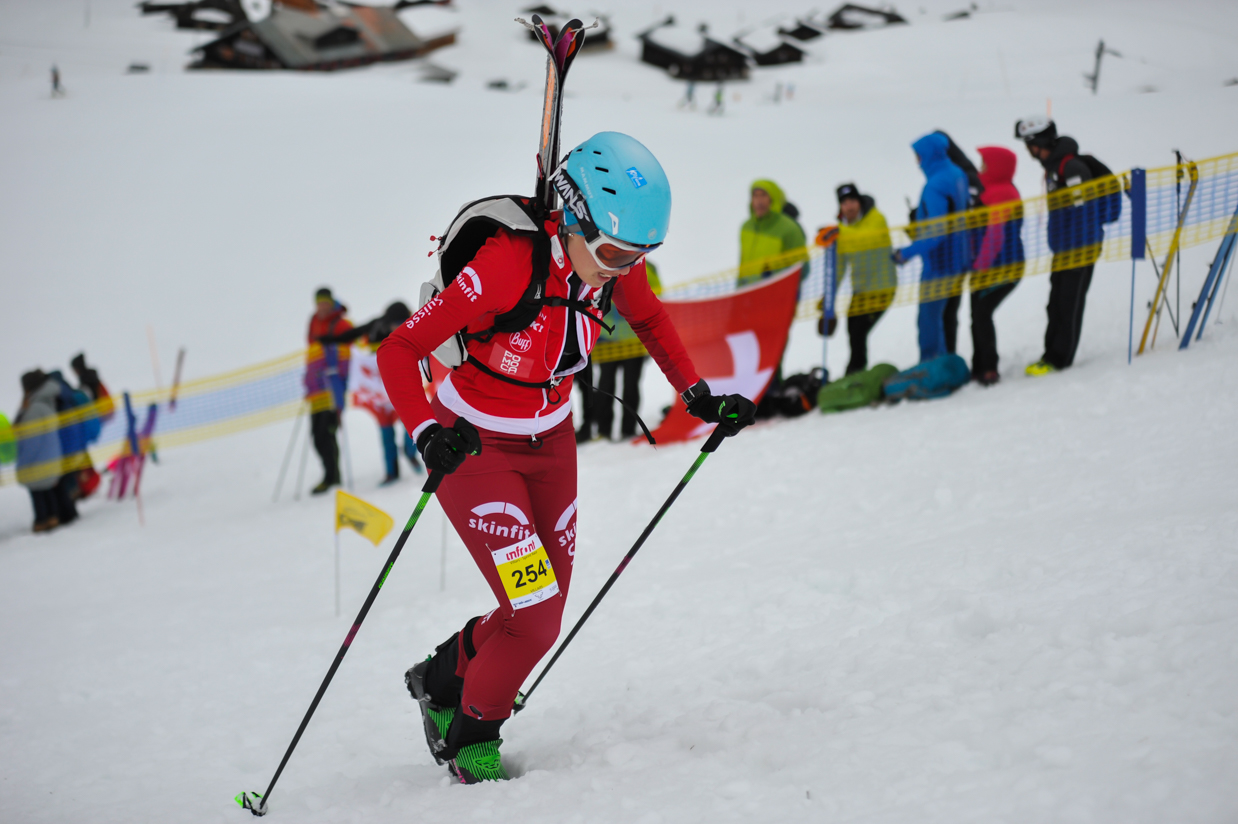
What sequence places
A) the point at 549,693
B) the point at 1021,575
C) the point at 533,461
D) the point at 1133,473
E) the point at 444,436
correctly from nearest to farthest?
the point at 444,436, the point at 533,461, the point at 1021,575, the point at 549,693, the point at 1133,473

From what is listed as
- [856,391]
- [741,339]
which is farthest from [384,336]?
[856,391]

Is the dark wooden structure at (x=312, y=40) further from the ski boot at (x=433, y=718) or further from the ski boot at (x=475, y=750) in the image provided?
the ski boot at (x=475, y=750)

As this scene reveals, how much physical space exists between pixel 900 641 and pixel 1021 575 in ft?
2.05

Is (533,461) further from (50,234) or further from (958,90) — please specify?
(50,234)

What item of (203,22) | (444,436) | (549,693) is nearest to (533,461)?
(444,436)

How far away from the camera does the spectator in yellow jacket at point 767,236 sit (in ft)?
25.2

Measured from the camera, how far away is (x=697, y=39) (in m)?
30.4

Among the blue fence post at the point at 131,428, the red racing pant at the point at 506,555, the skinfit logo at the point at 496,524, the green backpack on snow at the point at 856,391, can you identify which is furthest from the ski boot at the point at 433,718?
the blue fence post at the point at 131,428

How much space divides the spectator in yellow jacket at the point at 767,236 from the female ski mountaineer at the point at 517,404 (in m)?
4.94

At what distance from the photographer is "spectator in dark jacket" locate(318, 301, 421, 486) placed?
787 centimetres

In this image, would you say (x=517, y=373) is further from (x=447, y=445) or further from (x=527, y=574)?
(x=527, y=574)

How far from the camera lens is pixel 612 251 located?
7.88 ft

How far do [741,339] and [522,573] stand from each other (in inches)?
198

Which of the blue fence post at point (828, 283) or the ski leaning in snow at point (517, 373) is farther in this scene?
the blue fence post at point (828, 283)
